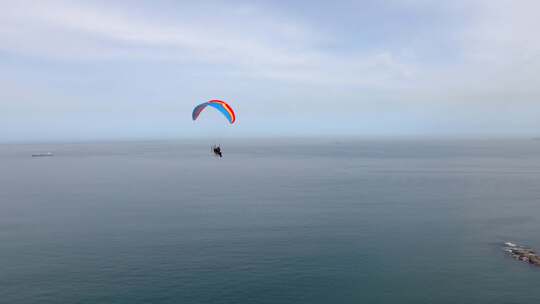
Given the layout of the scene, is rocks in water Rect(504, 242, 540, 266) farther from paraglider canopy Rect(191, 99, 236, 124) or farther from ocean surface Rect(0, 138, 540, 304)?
paraglider canopy Rect(191, 99, 236, 124)

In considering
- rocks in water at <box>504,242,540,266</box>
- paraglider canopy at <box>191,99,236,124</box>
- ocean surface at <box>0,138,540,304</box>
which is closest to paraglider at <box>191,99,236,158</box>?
paraglider canopy at <box>191,99,236,124</box>

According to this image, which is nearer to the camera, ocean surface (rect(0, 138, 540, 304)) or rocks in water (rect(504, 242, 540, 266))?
ocean surface (rect(0, 138, 540, 304))

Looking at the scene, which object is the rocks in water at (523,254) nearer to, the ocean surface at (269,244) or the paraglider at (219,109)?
the ocean surface at (269,244)

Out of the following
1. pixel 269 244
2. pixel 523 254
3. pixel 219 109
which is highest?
pixel 219 109

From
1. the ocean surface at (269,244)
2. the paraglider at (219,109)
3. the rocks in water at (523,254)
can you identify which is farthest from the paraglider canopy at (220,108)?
the rocks in water at (523,254)

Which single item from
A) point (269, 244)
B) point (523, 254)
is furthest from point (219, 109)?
point (523, 254)

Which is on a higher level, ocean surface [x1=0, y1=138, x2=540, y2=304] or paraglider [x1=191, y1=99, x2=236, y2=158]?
paraglider [x1=191, y1=99, x2=236, y2=158]

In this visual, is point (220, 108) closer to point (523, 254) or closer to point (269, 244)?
point (269, 244)
